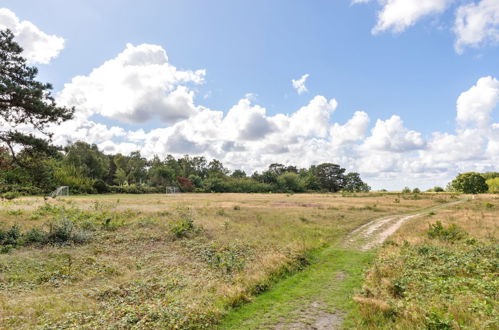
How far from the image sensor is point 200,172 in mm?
130375

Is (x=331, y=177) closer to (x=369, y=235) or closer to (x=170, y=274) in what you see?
(x=369, y=235)

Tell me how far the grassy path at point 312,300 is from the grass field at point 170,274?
0.12 ft

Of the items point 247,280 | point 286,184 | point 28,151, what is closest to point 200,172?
point 286,184

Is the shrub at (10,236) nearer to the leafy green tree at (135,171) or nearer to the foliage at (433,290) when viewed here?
the foliage at (433,290)

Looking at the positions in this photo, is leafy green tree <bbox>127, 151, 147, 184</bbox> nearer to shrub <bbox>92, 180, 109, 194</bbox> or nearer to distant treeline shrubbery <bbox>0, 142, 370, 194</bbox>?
distant treeline shrubbery <bbox>0, 142, 370, 194</bbox>

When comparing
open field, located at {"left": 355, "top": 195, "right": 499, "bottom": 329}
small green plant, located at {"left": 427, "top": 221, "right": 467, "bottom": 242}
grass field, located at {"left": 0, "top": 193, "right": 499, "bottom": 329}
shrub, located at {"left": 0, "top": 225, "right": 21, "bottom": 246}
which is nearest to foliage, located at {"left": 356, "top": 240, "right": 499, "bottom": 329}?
open field, located at {"left": 355, "top": 195, "right": 499, "bottom": 329}

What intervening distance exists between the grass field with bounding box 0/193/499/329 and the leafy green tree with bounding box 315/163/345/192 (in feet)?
353

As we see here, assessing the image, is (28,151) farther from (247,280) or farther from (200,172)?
(200,172)

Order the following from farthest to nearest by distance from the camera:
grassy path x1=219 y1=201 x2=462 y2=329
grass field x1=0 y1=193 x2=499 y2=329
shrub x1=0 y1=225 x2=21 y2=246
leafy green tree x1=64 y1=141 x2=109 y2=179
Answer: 1. leafy green tree x1=64 y1=141 x2=109 y2=179
2. shrub x1=0 y1=225 x2=21 y2=246
3. grass field x1=0 y1=193 x2=499 y2=329
4. grassy path x1=219 y1=201 x2=462 y2=329

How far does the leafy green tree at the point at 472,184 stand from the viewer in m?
94.6

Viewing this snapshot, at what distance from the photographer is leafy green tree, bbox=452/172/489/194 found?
94562mm

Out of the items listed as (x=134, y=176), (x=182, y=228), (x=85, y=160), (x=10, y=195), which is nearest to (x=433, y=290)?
(x=182, y=228)

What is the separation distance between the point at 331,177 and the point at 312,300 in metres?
124

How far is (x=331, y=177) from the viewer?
424ft
